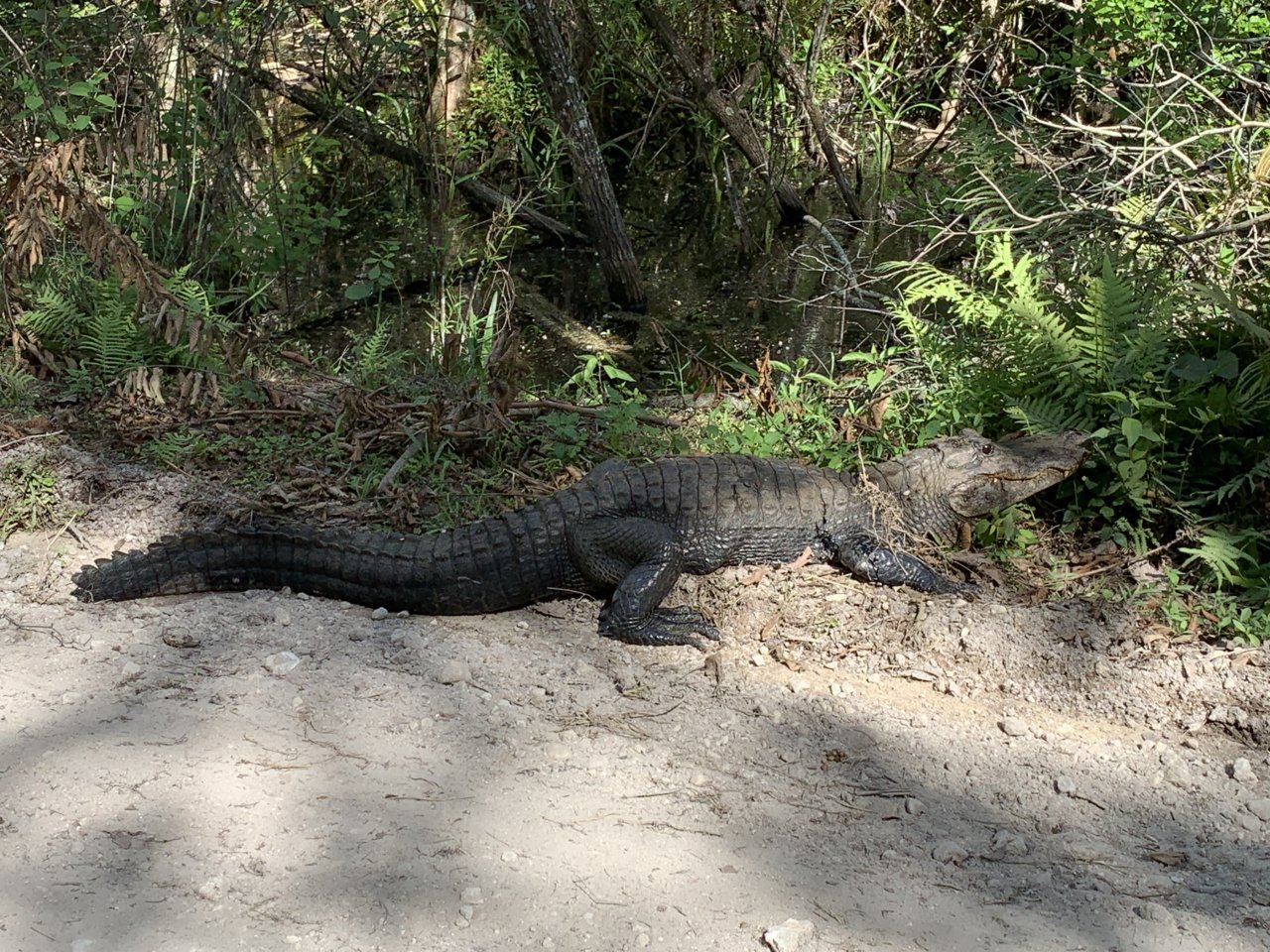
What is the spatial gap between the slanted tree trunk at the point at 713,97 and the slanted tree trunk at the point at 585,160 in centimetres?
125

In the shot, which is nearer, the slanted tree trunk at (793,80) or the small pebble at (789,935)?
the small pebble at (789,935)

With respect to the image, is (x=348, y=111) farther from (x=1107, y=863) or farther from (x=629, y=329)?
(x=1107, y=863)

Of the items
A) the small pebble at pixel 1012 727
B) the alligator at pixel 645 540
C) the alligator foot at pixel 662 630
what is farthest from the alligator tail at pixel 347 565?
the small pebble at pixel 1012 727

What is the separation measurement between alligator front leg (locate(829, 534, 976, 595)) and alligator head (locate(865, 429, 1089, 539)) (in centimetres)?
23

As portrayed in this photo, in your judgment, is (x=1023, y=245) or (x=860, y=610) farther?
(x=1023, y=245)

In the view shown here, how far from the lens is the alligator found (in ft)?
14.9

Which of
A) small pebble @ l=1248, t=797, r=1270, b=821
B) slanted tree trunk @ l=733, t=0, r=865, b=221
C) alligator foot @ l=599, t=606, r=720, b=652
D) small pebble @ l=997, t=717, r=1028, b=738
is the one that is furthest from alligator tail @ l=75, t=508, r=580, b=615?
slanted tree trunk @ l=733, t=0, r=865, b=221

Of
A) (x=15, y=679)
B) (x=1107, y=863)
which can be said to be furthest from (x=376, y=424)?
(x=1107, y=863)

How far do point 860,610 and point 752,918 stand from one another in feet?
6.58

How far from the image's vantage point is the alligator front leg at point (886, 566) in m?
4.76

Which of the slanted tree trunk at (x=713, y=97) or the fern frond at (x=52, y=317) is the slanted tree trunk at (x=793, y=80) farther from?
the fern frond at (x=52, y=317)

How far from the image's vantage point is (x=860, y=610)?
15.2 ft

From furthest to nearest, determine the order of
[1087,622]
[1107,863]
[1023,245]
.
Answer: [1023,245] < [1087,622] < [1107,863]

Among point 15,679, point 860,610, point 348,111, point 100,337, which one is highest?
point 348,111
